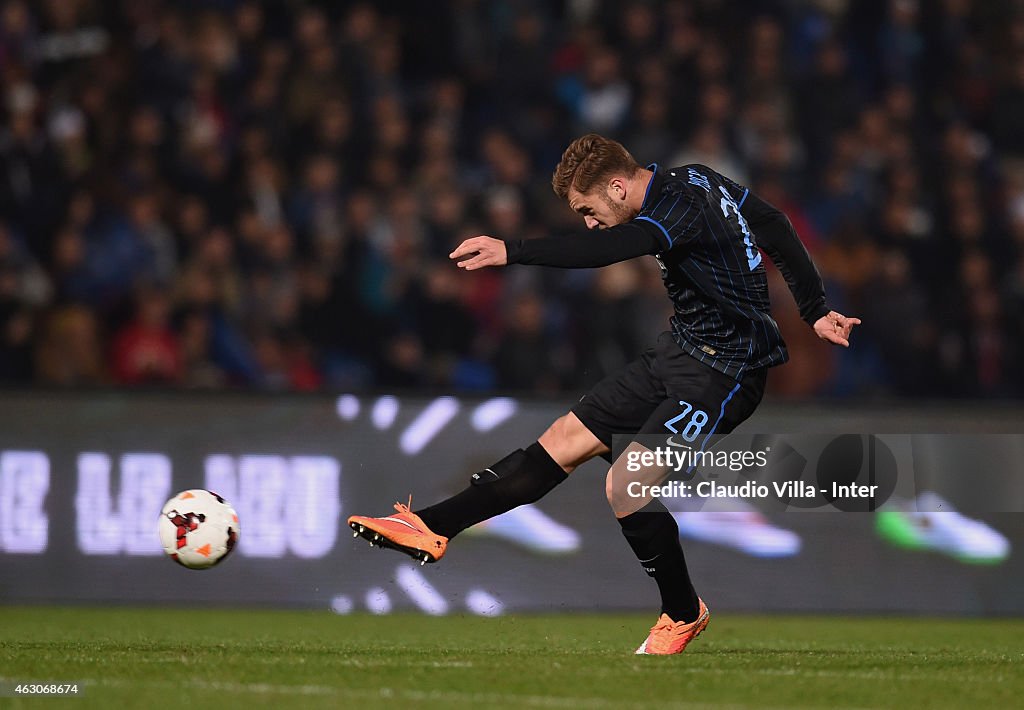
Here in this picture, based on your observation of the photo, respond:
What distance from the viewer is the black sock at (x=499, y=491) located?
5906 millimetres

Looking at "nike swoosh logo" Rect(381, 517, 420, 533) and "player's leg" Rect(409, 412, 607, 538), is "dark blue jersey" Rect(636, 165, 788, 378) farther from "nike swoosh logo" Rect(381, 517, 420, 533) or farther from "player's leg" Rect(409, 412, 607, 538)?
"nike swoosh logo" Rect(381, 517, 420, 533)

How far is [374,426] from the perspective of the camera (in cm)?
903

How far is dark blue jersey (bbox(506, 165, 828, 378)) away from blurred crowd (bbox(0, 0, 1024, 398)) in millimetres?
3916

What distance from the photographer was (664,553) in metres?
5.96

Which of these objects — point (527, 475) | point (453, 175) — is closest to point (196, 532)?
point (527, 475)

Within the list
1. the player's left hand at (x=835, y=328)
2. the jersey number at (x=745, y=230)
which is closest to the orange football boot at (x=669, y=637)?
the player's left hand at (x=835, y=328)

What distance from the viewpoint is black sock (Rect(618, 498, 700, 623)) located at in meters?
5.93

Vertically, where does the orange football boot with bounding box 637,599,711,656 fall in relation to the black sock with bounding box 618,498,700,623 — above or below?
below

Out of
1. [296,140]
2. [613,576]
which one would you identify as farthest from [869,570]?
[296,140]

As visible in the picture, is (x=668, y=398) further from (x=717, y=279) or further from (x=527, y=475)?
(x=527, y=475)

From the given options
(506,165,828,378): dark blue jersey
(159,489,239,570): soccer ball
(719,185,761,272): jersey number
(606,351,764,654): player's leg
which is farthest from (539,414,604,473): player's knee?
(159,489,239,570): soccer ball

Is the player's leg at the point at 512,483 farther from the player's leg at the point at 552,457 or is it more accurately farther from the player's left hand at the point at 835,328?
the player's left hand at the point at 835,328

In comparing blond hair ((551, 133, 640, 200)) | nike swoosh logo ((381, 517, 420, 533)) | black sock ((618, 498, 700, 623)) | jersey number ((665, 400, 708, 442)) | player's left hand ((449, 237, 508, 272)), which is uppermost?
blond hair ((551, 133, 640, 200))

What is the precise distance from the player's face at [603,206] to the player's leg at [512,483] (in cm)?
78
